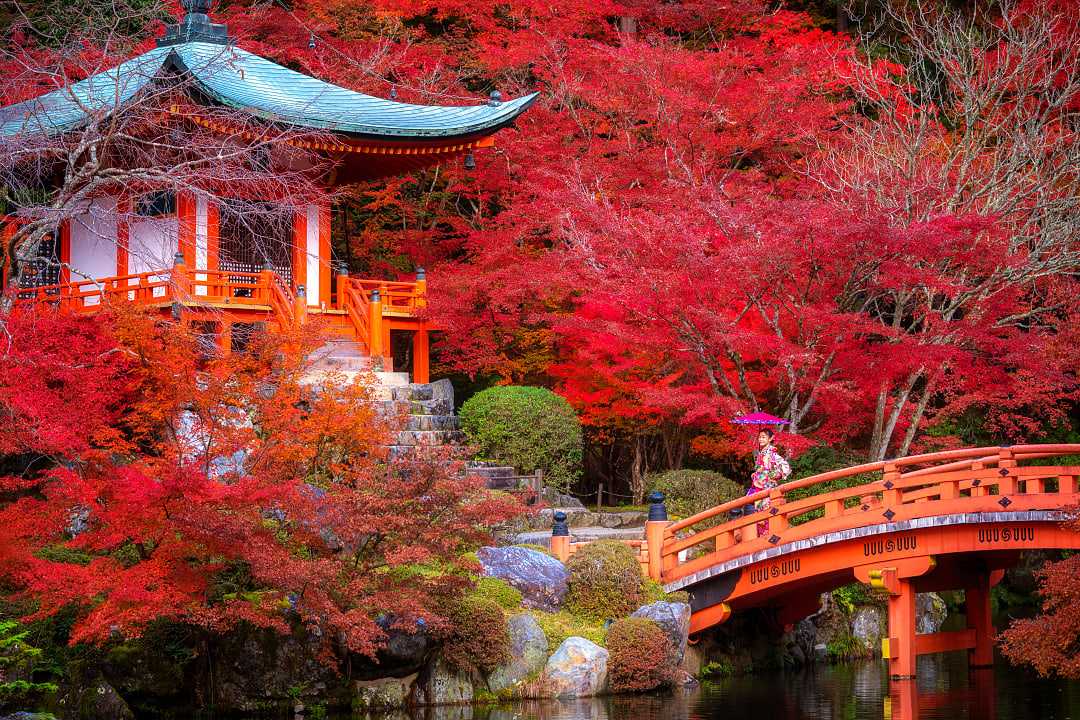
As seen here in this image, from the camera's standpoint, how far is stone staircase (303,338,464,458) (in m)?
17.7

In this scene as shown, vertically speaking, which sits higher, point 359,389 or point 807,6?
point 807,6

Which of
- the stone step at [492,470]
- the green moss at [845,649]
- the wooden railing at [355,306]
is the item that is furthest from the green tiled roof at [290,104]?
the green moss at [845,649]

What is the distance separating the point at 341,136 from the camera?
18688 millimetres

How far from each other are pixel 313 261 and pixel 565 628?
8.26 m

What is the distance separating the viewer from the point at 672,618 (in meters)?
14.1

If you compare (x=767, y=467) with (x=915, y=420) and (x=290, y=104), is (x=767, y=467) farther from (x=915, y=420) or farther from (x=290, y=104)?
(x=290, y=104)

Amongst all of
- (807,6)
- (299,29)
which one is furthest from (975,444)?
(299,29)

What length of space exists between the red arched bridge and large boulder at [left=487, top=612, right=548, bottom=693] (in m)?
1.71

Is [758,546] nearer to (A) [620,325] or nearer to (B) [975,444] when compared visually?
(A) [620,325]

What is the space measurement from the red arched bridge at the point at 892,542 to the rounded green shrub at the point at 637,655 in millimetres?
1233

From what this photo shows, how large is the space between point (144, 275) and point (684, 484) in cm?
752

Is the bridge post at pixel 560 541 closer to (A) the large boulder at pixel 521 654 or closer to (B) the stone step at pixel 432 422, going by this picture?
(A) the large boulder at pixel 521 654

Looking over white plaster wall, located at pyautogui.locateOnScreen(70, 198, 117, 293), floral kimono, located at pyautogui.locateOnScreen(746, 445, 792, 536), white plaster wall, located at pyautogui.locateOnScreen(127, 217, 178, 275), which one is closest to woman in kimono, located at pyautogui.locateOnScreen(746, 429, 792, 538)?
floral kimono, located at pyautogui.locateOnScreen(746, 445, 792, 536)

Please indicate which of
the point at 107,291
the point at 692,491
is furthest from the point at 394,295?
the point at 692,491
